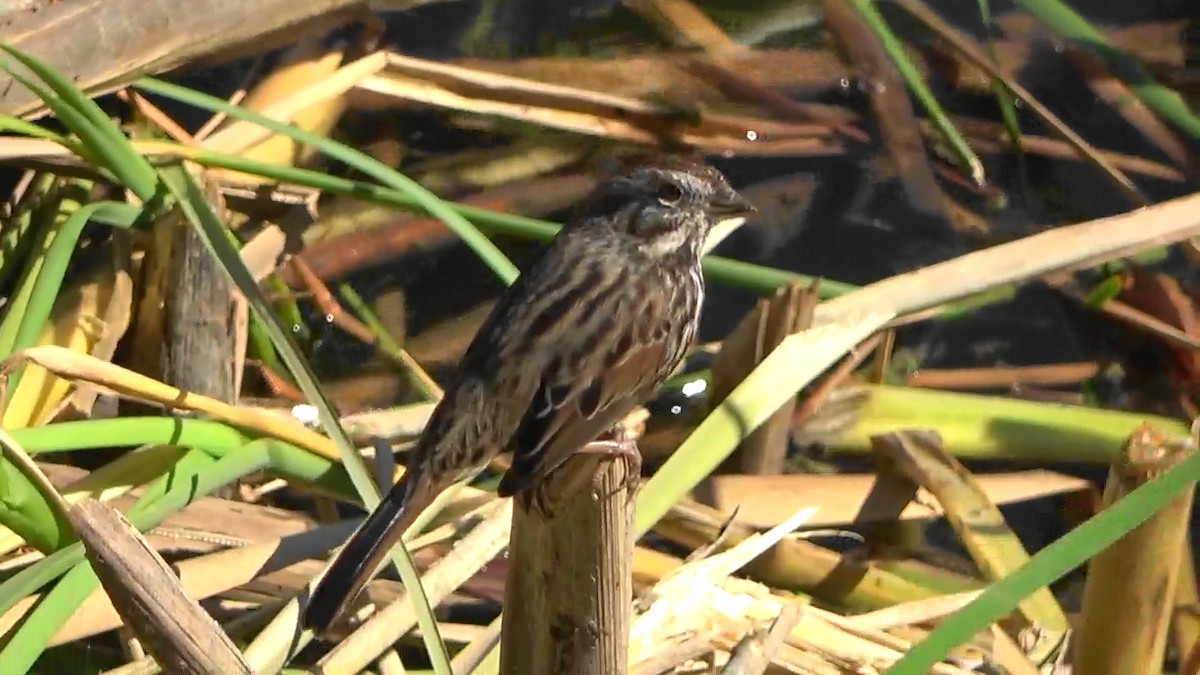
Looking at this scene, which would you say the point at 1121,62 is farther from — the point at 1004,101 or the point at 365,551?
the point at 365,551

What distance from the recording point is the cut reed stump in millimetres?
1598

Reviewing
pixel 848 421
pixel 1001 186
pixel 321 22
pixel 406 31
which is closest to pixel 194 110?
pixel 321 22

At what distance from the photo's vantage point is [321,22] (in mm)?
4113

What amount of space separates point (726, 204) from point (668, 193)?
11cm

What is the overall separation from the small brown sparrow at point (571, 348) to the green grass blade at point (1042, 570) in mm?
531

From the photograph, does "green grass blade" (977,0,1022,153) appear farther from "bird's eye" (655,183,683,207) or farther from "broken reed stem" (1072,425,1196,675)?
"broken reed stem" (1072,425,1196,675)

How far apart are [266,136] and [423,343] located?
25.1 inches

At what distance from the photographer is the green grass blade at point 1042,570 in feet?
5.62

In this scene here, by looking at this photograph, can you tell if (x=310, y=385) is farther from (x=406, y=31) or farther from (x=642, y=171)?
(x=406, y=31)

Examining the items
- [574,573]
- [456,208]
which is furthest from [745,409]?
[574,573]

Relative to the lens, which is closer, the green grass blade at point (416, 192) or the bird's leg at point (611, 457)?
the bird's leg at point (611, 457)

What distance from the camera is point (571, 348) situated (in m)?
2.41

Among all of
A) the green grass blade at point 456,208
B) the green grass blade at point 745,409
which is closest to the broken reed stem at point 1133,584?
the green grass blade at point 745,409

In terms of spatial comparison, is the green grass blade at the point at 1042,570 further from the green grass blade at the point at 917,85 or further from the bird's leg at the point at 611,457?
the green grass blade at the point at 917,85
